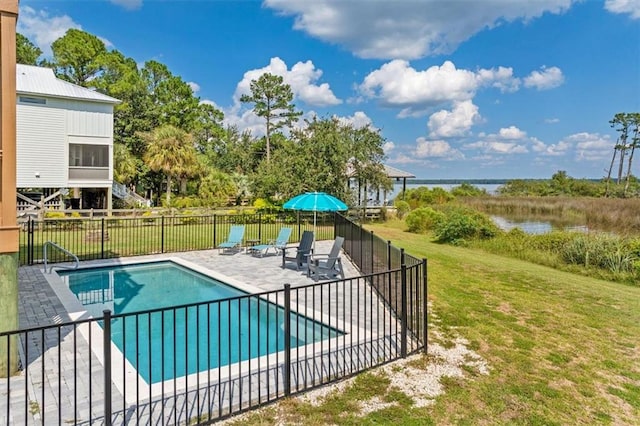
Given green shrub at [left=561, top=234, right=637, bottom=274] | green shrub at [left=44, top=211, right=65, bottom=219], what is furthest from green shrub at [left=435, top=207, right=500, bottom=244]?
green shrub at [left=44, top=211, right=65, bottom=219]

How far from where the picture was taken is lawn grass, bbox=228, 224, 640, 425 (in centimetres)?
379

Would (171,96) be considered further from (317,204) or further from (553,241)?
(553,241)

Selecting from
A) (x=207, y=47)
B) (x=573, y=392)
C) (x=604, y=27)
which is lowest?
(x=573, y=392)

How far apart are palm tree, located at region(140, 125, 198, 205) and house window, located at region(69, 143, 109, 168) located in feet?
18.7

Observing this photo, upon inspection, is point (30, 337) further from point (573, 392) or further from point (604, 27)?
→ point (604, 27)

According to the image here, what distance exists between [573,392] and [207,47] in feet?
86.9

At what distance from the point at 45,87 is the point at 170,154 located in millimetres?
8792

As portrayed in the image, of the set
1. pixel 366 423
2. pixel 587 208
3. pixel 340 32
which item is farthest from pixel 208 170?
pixel 366 423

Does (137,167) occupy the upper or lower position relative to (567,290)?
upper

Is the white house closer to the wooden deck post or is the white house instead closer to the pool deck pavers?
the pool deck pavers

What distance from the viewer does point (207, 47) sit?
25484 millimetres

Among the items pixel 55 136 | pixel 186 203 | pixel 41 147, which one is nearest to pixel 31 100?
pixel 55 136

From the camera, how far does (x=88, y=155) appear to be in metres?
23.0

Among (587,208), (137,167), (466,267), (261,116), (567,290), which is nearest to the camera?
(567,290)
